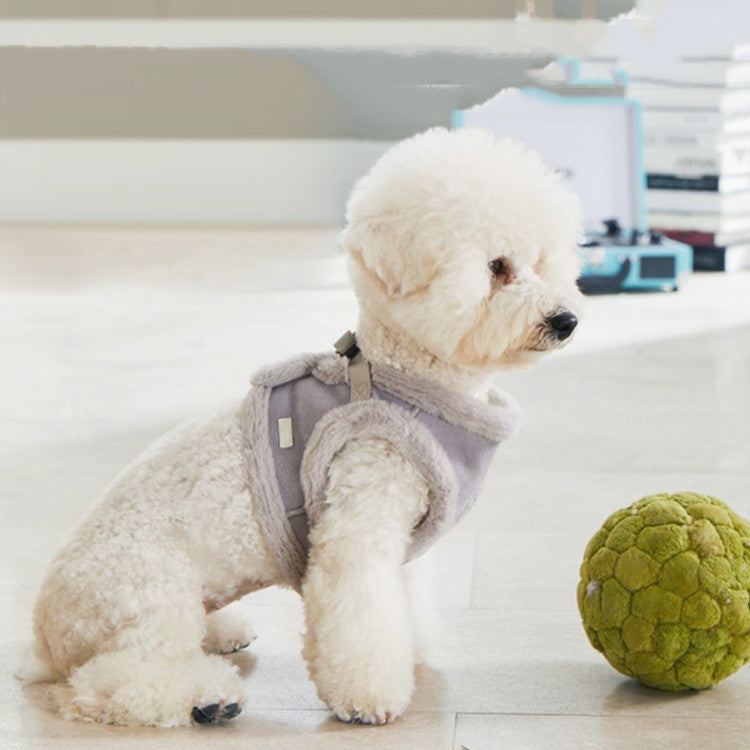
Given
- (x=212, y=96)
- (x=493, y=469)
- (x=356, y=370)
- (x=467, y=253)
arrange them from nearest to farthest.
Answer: (x=467, y=253) < (x=356, y=370) < (x=493, y=469) < (x=212, y=96)

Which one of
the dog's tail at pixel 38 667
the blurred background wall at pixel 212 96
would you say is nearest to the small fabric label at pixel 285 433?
the dog's tail at pixel 38 667

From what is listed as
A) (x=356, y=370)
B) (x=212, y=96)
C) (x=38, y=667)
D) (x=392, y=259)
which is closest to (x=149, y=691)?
(x=38, y=667)

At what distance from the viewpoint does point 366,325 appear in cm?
187

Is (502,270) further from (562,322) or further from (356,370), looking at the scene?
(356,370)

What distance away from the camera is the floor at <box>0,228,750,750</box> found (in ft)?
6.03

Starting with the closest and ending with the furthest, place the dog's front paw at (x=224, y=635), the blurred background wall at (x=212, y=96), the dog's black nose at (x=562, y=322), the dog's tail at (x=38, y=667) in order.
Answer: the dog's black nose at (x=562, y=322) → the dog's tail at (x=38, y=667) → the dog's front paw at (x=224, y=635) → the blurred background wall at (x=212, y=96)

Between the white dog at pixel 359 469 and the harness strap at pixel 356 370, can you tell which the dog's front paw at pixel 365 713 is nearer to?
the white dog at pixel 359 469

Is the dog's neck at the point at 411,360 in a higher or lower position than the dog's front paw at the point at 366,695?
higher

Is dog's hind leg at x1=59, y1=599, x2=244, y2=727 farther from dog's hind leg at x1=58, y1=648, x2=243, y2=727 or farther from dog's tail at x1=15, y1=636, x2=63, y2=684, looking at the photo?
dog's tail at x1=15, y1=636, x2=63, y2=684

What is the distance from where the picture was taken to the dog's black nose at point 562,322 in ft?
5.74

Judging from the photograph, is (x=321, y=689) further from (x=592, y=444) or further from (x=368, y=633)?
(x=592, y=444)

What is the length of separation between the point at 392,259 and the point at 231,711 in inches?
23.4

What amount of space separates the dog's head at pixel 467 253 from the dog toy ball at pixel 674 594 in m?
0.29

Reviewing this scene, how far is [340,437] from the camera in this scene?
1813 mm
